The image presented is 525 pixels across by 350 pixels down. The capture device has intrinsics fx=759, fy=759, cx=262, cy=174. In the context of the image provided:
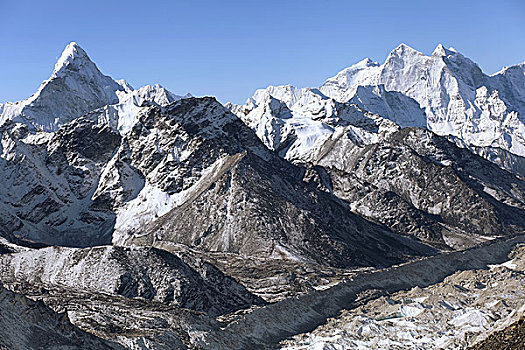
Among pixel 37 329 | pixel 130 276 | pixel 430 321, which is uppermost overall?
pixel 130 276

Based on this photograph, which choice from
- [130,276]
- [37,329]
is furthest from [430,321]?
[130,276]

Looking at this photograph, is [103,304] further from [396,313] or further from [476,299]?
[476,299]

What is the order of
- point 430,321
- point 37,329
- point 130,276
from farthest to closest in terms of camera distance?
point 130,276, point 430,321, point 37,329

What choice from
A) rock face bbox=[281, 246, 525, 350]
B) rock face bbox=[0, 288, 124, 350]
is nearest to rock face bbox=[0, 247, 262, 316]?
rock face bbox=[281, 246, 525, 350]

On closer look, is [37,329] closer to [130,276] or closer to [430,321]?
[430,321]

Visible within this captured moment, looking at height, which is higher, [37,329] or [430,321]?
[37,329]

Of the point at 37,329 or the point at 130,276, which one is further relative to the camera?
the point at 130,276

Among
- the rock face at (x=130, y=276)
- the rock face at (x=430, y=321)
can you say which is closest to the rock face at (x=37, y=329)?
the rock face at (x=430, y=321)

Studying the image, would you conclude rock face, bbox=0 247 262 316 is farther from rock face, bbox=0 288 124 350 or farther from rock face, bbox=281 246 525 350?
rock face, bbox=0 288 124 350

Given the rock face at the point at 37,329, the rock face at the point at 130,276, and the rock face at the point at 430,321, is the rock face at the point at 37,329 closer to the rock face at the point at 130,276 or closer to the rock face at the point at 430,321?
the rock face at the point at 430,321

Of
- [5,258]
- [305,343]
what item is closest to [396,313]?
[305,343]

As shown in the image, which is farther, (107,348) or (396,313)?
(396,313)
